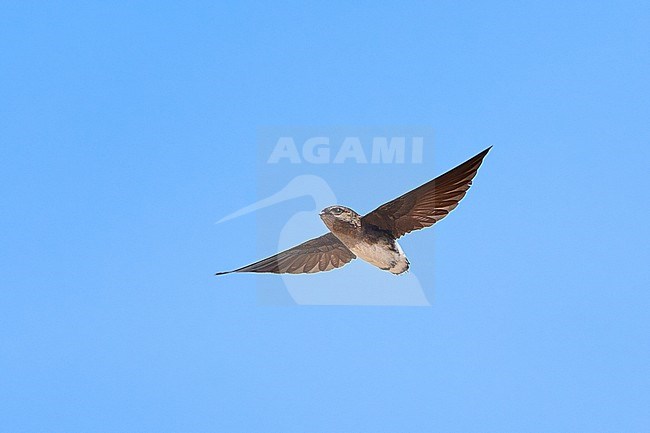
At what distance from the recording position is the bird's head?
1225 centimetres

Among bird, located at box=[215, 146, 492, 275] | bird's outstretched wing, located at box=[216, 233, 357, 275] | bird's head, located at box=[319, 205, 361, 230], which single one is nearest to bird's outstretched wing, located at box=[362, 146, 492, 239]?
bird, located at box=[215, 146, 492, 275]

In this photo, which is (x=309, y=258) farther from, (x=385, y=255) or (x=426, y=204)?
(x=426, y=204)

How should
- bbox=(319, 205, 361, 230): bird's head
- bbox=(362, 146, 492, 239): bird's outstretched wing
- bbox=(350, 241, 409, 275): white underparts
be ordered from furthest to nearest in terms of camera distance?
bbox=(350, 241, 409, 275): white underparts < bbox=(319, 205, 361, 230): bird's head < bbox=(362, 146, 492, 239): bird's outstretched wing

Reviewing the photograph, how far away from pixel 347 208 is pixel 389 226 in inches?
25.7

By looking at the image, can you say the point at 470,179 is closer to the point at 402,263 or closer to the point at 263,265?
the point at 402,263

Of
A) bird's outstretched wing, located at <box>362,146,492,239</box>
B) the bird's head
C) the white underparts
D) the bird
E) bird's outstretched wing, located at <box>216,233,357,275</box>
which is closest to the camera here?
bird's outstretched wing, located at <box>362,146,492,239</box>

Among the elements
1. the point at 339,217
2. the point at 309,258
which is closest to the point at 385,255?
the point at 339,217

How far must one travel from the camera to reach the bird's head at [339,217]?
1225cm

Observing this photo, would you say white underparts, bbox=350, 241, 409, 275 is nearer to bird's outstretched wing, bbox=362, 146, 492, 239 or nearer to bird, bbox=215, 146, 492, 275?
bird, bbox=215, 146, 492, 275

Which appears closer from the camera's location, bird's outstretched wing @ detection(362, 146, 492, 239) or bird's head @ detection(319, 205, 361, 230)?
bird's outstretched wing @ detection(362, 146, 492, 239)

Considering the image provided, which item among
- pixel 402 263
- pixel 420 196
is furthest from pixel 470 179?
pixel 402 263

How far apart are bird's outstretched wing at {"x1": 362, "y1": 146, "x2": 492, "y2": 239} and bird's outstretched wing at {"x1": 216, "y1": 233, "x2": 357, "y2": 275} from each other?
1011 mm

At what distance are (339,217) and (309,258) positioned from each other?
1.50 metres

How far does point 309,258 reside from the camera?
44.6 ft
